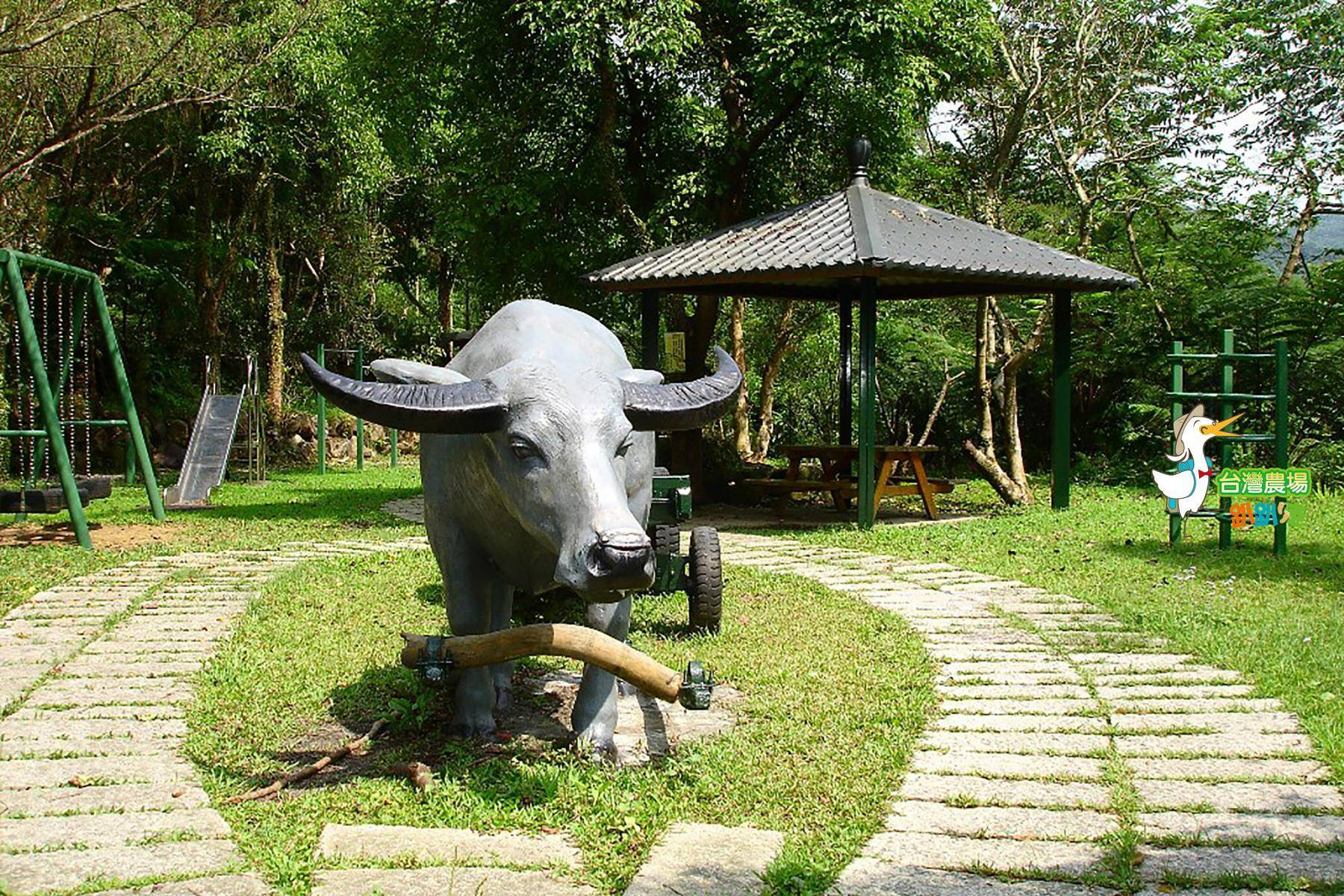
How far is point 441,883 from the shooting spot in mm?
3002

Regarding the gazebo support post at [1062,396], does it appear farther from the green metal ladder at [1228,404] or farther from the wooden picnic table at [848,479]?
the green metal ladder at [1228,404]

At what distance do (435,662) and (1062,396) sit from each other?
10.4 m

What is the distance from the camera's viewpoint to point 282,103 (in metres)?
18.2

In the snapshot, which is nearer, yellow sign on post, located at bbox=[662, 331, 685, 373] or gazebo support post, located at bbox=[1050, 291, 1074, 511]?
gazebo support post, located at bbox=[1050, 291, 1074, 511]

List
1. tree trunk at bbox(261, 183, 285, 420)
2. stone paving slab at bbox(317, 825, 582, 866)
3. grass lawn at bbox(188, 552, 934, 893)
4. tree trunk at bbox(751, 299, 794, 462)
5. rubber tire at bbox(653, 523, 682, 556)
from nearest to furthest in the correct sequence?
stone paving slab at bbox(317, 825, 582, 866)
grass lawn at bbox(188, 552, 934, 893)
rubber tire at bbox(653, 523, 682, 556)
tree trunk at bbox(751, 299, 794, 462)
tree trunk at bbox(261, 183, 285, 420)

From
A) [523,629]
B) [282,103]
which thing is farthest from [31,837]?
[282,103]

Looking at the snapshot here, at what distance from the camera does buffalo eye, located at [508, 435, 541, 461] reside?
11.7 feet

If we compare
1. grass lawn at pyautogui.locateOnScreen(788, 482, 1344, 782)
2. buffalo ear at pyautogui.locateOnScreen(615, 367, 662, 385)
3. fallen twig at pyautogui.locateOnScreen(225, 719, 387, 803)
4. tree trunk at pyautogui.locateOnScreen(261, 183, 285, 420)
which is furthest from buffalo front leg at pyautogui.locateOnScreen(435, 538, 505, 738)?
tree trunk at pyautogui.locateOnScreen(261, 183, 285, 420)

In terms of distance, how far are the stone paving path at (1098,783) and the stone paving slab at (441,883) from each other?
2.66 feet

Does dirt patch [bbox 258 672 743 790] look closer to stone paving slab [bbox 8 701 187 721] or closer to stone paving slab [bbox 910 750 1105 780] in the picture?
stone paving slab [bbox 8 701 187 721]

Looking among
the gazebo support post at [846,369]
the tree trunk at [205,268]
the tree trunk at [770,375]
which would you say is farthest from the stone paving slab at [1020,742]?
the tree trunk at [205,268]

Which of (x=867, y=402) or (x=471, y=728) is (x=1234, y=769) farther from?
(x=867, y=402)

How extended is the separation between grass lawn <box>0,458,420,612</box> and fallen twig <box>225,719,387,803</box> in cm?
388

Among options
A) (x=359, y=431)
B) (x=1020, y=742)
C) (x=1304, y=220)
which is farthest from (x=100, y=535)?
(x=1304, y=220)
